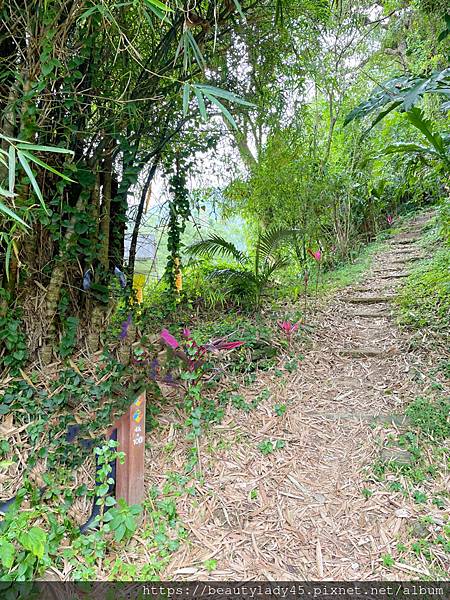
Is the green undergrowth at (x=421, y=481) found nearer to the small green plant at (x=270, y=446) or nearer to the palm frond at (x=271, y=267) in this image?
the small green plant at (x=270, y=446)

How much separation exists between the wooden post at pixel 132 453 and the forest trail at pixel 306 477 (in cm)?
15

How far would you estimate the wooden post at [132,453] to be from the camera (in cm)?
130

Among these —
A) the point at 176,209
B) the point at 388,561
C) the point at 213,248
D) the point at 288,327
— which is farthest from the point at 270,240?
the point at 388,561

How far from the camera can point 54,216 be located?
133cm

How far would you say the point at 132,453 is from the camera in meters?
1.32

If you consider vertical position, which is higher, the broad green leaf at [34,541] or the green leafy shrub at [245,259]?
the green leafy shrub at [245,259]

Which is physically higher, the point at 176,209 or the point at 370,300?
the point at 176,209

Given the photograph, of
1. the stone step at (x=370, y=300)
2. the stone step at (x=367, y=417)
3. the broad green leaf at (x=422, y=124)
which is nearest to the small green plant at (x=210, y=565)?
the stone step at (x=367, y=417)

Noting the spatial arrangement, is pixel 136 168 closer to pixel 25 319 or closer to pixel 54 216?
pixel 54 216

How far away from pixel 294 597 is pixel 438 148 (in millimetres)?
2270

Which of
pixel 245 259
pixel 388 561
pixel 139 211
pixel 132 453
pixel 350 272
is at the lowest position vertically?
pixel 388 561

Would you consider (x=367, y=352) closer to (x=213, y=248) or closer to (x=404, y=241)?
(x=213, y=248)

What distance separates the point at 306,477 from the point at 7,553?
42.5 inches

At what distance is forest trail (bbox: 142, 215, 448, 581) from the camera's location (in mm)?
1225
